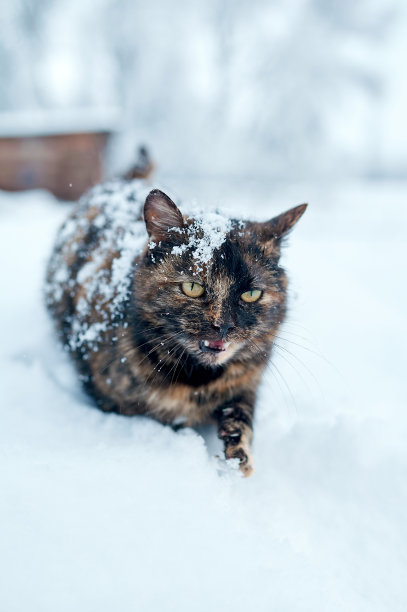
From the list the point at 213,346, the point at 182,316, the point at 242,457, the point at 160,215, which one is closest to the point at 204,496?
the point at 242,457

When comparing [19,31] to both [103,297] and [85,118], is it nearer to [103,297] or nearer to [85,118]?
[85,118]

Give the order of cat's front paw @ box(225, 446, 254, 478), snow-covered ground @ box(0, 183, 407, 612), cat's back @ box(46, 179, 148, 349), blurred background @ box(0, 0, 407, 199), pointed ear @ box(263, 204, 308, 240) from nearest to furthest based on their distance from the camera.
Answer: snow-covered ground @ box(0, 183, 407, 612) < cat's front paw @ box(225, 446, 254, 478) < pointed ear @ box(263, 204, 308, 240) < cat's back @ box(46, 179, 148, 349) < blurred background @ box(0, 0, 407, 199)

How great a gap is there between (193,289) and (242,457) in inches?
26.2

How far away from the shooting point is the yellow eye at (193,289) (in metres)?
1.43

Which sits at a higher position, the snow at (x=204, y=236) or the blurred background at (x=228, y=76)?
the blurred background at (x=228, y=76)

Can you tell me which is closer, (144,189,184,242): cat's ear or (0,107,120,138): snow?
(144,189,184,242): cat's ear

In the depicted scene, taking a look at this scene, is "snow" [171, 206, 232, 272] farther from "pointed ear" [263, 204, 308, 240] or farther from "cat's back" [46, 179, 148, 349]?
"cat's back" [46, 179, 148, 349]

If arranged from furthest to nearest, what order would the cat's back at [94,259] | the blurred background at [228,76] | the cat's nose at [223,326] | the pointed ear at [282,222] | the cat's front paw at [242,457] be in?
the blurred background at [228,76], the cat's back at [94,259], the pointed ear at [282,222], the cat's front paw at [242,457], the cat's nose at [223,326]

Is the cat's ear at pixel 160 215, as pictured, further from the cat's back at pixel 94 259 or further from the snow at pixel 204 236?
the cat's back at pixel 94 259

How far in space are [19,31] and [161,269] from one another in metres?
17.9

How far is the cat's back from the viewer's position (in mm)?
1797

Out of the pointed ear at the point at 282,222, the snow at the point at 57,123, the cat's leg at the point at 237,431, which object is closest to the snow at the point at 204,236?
the pointed ear at the point at 282,222

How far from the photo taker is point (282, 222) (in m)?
1.62

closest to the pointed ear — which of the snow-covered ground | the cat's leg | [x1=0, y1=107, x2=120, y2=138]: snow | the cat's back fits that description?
the snow-covered ground
